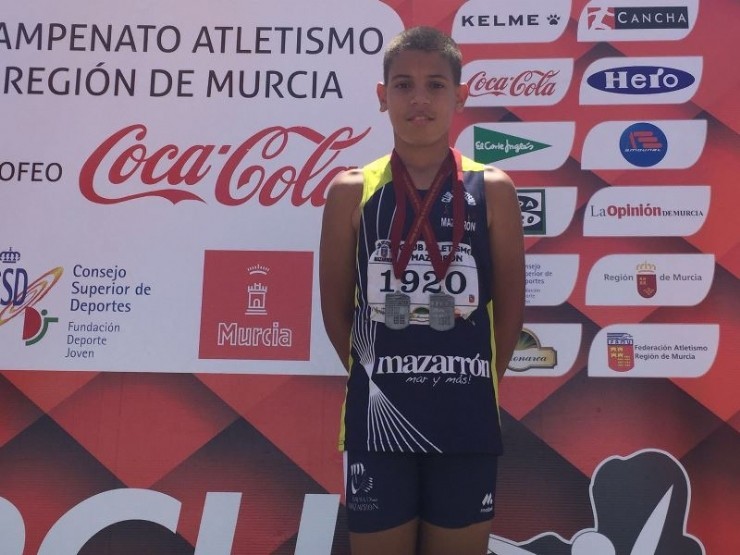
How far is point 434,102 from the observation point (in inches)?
76.1

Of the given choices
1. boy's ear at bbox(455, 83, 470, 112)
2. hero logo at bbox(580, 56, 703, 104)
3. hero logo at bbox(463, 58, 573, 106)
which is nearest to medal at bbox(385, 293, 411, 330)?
boy's ear at bbox(455, 83, 470, 112)

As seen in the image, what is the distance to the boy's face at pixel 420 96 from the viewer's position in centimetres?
192

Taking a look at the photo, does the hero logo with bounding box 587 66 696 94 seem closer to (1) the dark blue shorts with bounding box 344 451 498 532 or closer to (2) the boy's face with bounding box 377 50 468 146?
(2) the boy's face with bounding box 377 50 468 146

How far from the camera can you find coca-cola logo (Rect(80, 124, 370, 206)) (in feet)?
9.59

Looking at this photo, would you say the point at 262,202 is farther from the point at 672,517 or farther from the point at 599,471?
the point at 672,517

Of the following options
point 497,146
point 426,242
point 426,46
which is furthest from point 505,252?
point 497,146

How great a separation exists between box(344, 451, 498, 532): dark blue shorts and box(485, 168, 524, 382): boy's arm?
32 cm

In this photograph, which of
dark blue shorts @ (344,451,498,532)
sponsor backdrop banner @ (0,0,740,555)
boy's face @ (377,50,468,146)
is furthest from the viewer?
sponsor backdrop banner @ (0,0,740,555)

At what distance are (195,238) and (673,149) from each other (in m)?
1.78

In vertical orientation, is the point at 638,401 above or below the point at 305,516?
above

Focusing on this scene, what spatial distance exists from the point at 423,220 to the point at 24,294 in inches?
70.0

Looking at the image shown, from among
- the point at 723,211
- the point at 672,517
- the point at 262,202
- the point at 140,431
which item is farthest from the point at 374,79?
the point at 672,517

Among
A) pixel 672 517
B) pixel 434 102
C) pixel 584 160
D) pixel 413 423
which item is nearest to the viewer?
pixel 413 423

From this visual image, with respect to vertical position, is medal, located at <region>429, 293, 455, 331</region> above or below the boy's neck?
below
